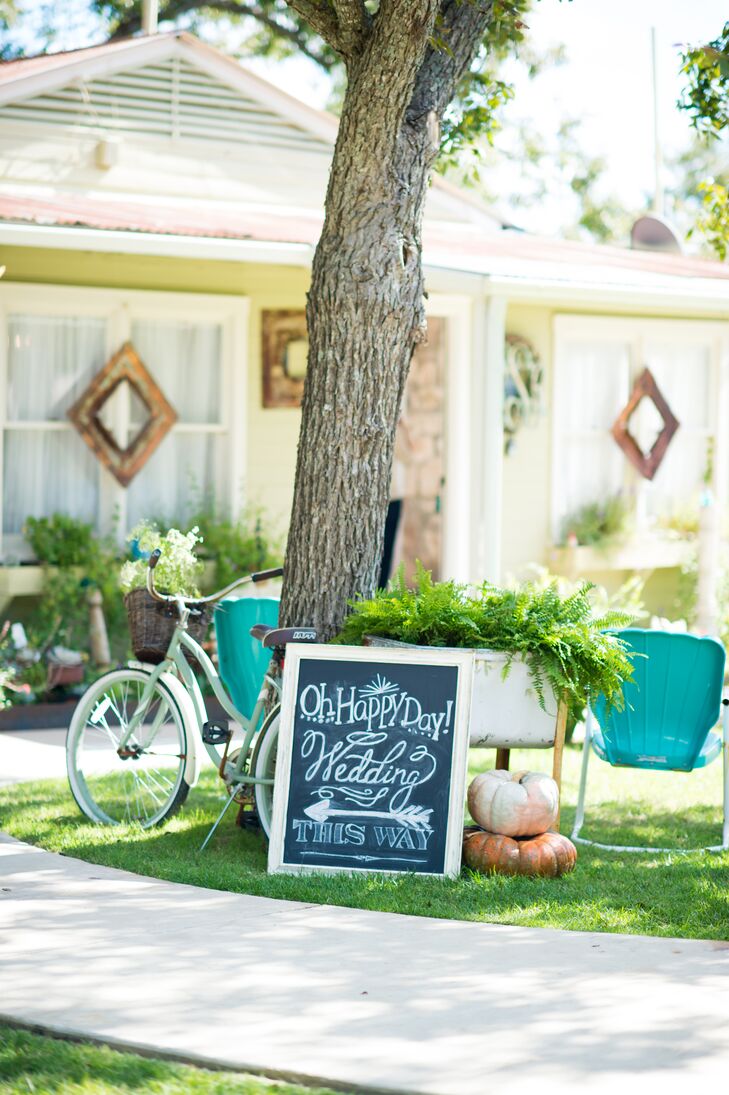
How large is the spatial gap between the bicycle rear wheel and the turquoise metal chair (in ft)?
4.42

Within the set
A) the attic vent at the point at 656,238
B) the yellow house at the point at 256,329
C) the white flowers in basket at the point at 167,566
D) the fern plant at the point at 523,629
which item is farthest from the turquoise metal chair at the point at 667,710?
the attic vent at the point at 656,238

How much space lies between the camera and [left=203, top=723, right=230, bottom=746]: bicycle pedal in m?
5.66

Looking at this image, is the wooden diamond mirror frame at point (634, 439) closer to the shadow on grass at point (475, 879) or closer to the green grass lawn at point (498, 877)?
the green grass lawn at point (498, 877)

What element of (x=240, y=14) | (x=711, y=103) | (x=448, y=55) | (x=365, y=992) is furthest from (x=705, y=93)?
(x=240, y=14)

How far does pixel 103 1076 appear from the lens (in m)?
3.27

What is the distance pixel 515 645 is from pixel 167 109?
6.88 metres

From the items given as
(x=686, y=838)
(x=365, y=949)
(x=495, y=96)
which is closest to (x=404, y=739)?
(x=365, y=949)

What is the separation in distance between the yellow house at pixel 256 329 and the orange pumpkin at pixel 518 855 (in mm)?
4277

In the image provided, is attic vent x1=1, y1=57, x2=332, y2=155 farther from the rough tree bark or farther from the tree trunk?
the tree trunk

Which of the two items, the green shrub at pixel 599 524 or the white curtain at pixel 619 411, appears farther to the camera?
the white curtain at pixel 619 411

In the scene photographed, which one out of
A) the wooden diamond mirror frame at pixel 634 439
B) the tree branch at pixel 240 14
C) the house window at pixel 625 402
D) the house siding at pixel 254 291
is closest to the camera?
the house siding at pixel 254 291

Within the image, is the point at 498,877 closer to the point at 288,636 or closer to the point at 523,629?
the point at 523,629

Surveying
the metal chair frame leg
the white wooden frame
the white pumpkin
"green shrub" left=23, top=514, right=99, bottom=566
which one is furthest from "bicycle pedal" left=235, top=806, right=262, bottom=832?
the white wooden frame

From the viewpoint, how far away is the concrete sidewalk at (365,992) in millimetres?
3320
